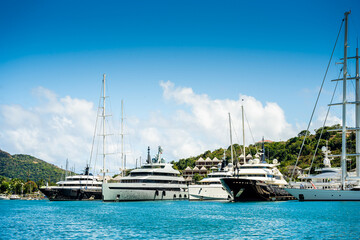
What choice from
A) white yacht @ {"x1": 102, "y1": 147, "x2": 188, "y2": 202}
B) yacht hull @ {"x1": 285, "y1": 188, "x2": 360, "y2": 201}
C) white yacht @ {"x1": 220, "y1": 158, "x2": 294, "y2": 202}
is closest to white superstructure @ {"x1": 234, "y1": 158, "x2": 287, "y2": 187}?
white yacht @ {"x1": 220, "y1": 158, "x2": 294, "y2": 202}

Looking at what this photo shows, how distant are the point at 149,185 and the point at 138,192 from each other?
3.10 metres

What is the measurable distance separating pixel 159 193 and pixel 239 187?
21.5 m

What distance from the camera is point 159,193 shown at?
71562 millimetres

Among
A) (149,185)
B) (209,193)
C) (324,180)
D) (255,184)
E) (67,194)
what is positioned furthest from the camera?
(67,194)

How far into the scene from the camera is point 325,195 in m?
52.4

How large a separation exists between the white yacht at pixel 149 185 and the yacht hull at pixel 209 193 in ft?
28.3

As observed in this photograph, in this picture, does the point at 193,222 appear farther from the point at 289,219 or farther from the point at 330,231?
the point at 330,231

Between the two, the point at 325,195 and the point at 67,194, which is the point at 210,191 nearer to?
the point at 325,195

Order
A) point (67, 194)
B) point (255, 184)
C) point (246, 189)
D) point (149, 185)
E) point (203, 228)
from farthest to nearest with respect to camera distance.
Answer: point (67, 194), point (149, 185), point (255, 184), point (246, 189), point (203, 228)

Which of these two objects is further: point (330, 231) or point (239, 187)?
point (239, 187)

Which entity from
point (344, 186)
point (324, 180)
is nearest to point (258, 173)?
point (324, 180)

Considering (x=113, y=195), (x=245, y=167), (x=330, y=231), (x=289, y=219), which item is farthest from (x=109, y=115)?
(x=330, y=231)

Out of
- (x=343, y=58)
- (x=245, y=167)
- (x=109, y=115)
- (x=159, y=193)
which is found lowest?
(x=159, y=193)

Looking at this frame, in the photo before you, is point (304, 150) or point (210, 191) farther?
point (304, 150)
